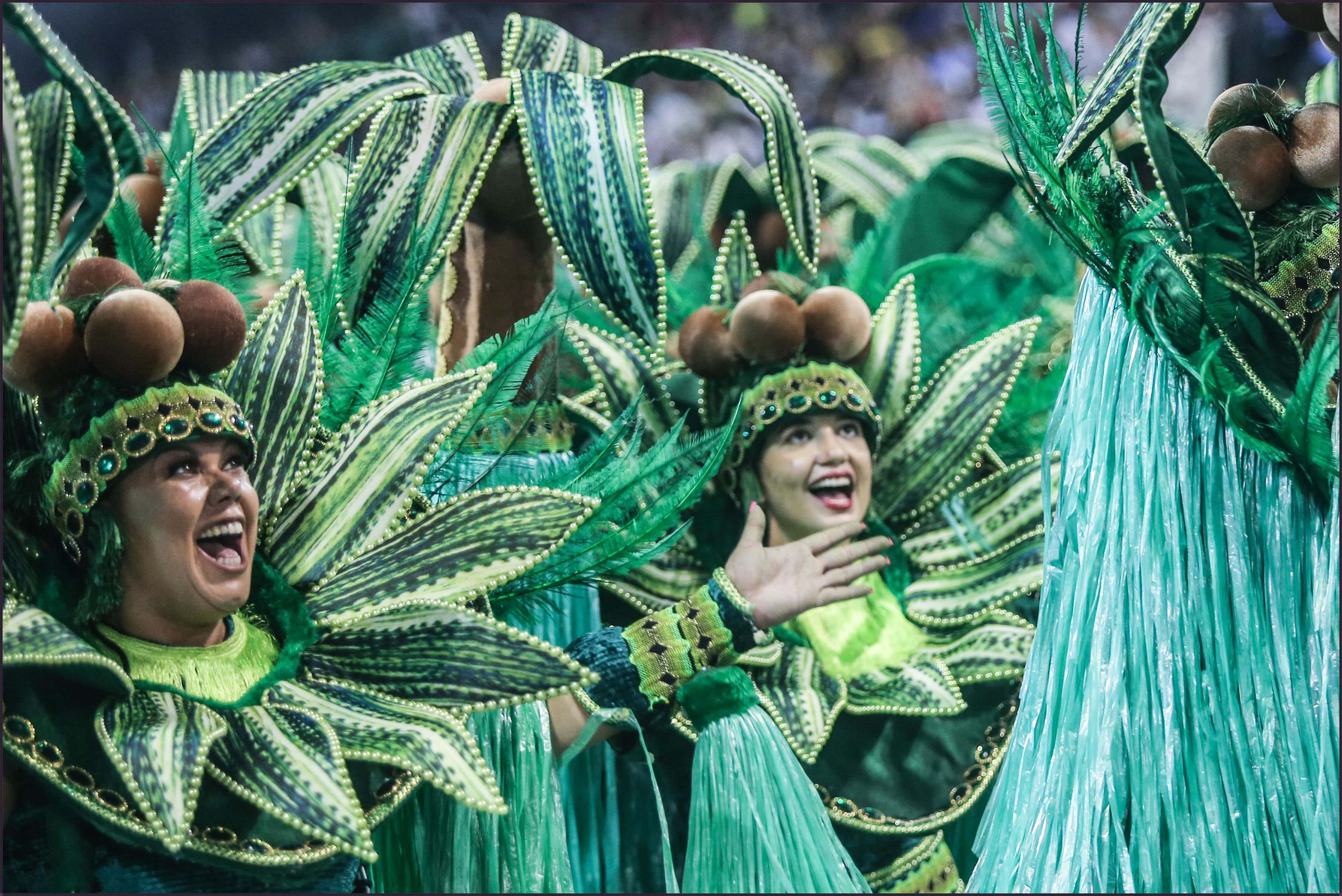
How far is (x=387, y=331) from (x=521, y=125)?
1.00 feet

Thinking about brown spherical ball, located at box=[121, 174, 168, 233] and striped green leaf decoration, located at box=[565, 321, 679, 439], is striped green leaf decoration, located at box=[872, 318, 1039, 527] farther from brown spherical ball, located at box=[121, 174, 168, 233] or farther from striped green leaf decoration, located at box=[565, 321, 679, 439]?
brown spherical ball, located at box=[121, 174, 168, 233]

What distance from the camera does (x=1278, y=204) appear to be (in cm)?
142

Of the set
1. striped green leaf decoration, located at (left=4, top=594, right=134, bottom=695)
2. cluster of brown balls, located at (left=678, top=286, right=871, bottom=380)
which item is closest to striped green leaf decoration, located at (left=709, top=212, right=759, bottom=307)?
cluster of brown balls, located at (left=678, top=286, right=871, bottom=380)

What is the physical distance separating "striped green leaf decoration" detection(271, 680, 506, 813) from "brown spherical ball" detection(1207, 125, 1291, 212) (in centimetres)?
86

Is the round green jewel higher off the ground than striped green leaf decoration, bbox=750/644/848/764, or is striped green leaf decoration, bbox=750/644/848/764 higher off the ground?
the round green jewel

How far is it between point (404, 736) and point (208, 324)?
43cm

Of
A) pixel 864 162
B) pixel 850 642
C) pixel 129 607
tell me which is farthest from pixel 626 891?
Result: pixel 864 162

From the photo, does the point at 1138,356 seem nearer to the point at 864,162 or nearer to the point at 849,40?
the point at 864,162

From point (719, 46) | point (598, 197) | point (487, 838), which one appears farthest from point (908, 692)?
point (719, 46)

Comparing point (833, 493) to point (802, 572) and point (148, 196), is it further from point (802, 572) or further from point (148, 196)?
point (148, 196)

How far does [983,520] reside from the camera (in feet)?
7.26

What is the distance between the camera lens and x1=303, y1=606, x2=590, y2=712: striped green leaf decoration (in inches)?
60.5

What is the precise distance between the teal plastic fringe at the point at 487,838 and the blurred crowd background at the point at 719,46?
2259 mm

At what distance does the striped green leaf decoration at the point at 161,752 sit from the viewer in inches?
52.9
